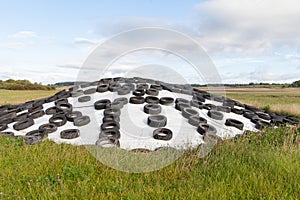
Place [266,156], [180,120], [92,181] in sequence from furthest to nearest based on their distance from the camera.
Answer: [180,120] → [266,156] → [92,181]

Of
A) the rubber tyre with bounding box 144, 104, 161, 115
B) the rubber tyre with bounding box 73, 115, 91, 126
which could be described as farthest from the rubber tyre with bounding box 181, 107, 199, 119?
the rubber tyre with bounding box 73, 115, 91, 126

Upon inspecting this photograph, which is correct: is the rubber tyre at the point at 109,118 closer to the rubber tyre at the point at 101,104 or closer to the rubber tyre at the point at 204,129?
the rubber tyre at the point at 101,104

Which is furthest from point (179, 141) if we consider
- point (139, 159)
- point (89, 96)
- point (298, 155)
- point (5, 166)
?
point (89, 96)

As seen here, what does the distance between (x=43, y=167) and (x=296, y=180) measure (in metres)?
4.02

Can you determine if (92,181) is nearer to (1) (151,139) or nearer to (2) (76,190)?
(2) (76,190)

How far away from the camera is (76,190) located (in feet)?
10.6

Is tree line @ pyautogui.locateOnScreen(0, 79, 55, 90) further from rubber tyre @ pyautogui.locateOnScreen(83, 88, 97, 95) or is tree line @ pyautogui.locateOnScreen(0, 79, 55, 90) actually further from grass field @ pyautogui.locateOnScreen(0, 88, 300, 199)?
grass field @ pyautogui.locateOnScreen(0, 88, 300, 199)

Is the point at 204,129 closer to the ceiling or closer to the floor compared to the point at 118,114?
closer to the floor

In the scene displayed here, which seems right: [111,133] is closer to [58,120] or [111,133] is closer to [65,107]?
[58,120]

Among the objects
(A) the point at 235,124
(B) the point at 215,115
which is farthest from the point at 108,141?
(A) the point at 235,124

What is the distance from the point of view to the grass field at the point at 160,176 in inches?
124

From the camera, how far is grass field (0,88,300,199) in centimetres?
316

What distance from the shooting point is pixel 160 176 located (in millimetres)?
3766

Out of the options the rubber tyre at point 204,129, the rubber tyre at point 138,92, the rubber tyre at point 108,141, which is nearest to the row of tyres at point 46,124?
the rubber tyre at point 108,141
